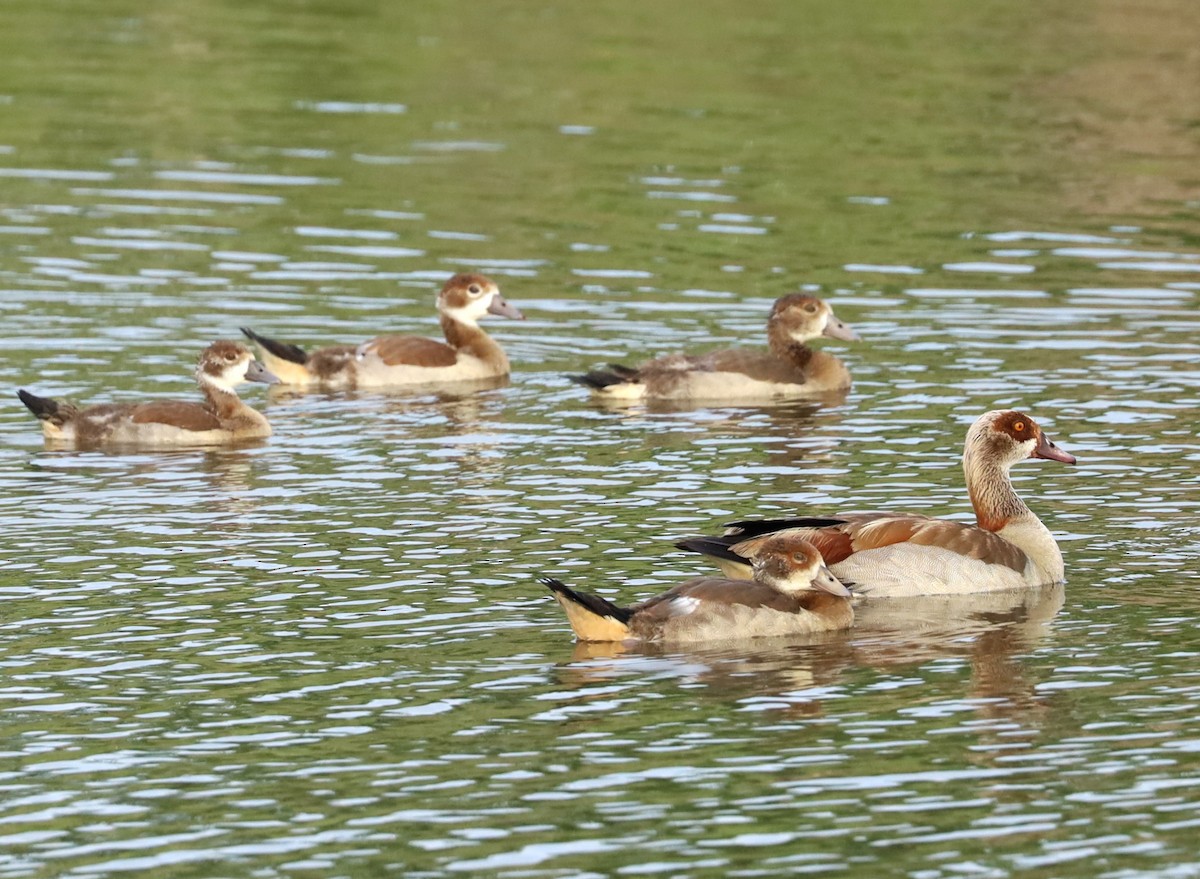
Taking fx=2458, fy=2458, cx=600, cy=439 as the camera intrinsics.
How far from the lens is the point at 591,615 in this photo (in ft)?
44.7

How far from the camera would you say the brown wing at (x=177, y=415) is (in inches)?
813

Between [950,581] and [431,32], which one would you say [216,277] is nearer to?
[950,581]

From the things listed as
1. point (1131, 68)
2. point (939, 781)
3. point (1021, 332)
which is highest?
point (1131, 68)

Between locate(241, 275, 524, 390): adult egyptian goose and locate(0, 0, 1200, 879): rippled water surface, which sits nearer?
locate(0, 0, 1200, 879): rippled water surface

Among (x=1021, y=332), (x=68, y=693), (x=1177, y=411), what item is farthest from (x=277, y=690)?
(x=1021, y=332)

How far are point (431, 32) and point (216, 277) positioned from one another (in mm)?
18343

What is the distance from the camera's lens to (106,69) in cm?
4200

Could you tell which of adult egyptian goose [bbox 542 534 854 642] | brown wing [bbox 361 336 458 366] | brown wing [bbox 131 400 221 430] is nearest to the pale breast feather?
adult egyptian goose [bbox 542 534 854 642]

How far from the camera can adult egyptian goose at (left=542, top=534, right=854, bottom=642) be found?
13.8 metres

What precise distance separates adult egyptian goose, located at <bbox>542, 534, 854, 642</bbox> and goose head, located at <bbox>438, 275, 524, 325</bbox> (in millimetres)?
10475

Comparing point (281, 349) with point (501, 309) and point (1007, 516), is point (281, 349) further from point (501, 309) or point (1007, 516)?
point (1007, 516)

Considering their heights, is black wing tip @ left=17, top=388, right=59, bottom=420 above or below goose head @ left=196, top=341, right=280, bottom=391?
below

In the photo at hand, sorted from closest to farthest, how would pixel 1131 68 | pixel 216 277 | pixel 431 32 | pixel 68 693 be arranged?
→ pixel 68 693 → pixel 216 277 → pixel 1131 68 → pixel 431 32

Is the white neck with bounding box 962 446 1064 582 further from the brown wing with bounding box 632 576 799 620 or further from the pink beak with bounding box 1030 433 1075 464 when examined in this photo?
the brown wing with bounding box 632 576 799 620
